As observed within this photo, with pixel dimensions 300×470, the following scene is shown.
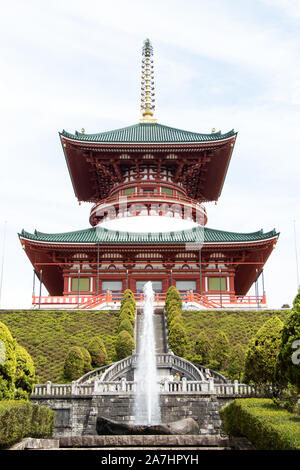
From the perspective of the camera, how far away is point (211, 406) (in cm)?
2086

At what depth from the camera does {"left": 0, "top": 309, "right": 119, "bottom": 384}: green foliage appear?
26825mm

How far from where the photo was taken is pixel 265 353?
16.9 m

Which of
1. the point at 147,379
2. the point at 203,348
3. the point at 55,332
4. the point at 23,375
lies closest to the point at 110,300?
the point at 55,332

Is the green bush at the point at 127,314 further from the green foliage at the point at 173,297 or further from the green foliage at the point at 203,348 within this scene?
the green foliage at the point at 203,348

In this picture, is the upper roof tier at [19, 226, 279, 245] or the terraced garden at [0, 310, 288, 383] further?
the upper roof tier at [19, 226, 279, 245]

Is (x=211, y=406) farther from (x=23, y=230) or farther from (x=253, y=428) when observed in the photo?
(x=23, y=230)

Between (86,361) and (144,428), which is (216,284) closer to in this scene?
(86,361)

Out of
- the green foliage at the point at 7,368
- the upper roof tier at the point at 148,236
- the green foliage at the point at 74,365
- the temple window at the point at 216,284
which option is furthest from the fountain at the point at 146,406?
the temple window at the point at 216,284

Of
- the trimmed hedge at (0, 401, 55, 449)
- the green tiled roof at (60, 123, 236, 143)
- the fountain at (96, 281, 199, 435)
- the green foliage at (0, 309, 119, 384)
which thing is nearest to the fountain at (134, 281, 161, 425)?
the fountain at (96, 281, 199, 435)

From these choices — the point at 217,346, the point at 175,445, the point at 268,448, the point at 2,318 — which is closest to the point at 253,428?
the point at 268,448

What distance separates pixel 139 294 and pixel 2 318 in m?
10.4

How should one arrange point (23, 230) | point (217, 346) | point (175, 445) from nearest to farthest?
1. point (175, 445)
2. point (217, 346)
3. point (23, 230)

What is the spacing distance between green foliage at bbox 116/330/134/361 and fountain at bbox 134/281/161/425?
26.9 inches

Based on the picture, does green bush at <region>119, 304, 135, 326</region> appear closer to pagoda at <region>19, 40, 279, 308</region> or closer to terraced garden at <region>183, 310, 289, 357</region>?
terraced garden at <region>183, 310, 289, 357</region>
